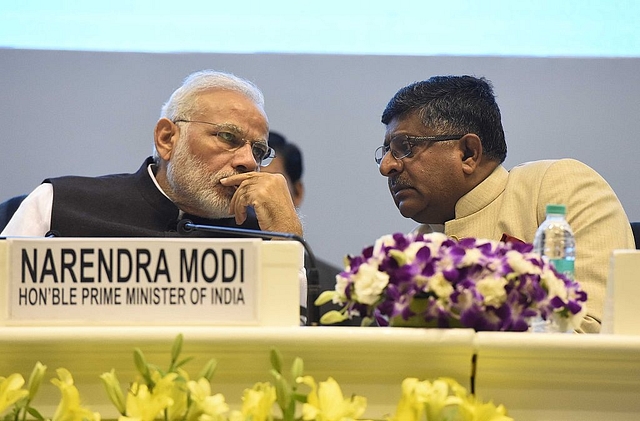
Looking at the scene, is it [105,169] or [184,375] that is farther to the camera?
[105,169]

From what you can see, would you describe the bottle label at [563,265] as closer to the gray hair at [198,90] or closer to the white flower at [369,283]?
the white flower at [369,283]

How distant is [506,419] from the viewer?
107 cm

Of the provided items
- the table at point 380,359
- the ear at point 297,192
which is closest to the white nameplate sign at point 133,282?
the table at point 380,359

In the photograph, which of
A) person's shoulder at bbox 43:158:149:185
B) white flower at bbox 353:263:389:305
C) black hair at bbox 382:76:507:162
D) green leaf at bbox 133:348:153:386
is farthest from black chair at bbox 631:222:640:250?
green leaf at bbox 133:348:153:386

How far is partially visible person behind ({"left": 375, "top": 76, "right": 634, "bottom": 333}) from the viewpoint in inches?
107

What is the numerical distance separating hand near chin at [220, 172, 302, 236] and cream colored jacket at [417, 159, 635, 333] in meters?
0.49

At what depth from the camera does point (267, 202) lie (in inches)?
112

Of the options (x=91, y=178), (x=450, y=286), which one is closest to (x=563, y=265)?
(x=450, y=286)

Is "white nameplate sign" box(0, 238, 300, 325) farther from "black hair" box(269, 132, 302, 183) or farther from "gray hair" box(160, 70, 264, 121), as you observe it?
"black hair" box(269, 132, 302, 183)

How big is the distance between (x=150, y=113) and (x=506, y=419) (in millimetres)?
2597

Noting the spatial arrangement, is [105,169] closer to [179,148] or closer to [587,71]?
[179,148]

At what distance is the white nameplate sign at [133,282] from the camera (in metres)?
1.23

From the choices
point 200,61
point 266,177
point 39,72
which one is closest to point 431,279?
point 266,177

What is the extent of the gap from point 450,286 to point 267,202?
163 cm
